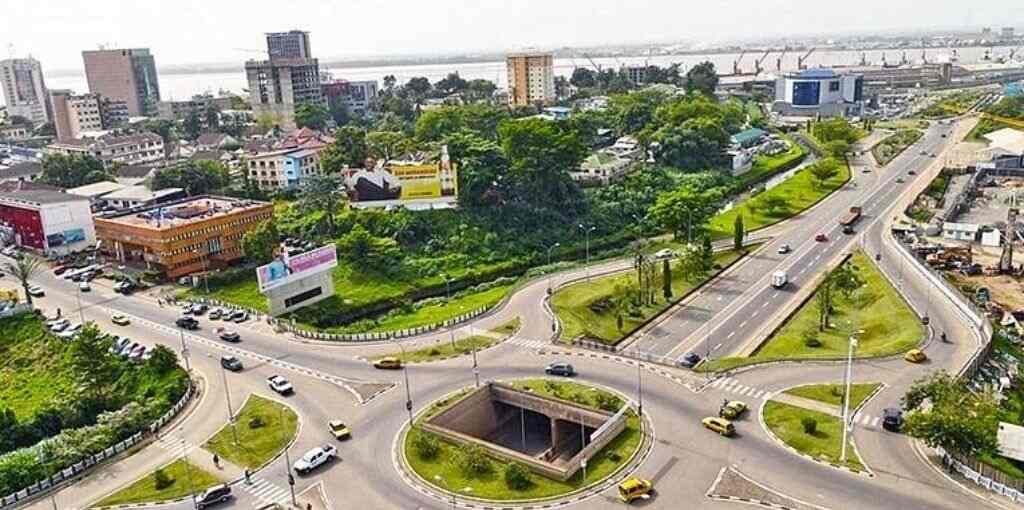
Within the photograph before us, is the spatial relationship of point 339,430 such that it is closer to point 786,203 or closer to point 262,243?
point 262,243

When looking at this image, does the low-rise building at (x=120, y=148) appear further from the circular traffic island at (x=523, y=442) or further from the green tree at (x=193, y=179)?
the circular traffic island at (x=523, y=442)

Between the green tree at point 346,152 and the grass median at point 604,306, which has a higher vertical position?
the green tree at point 346,152

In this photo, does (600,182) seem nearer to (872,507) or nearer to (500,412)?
(500,412)

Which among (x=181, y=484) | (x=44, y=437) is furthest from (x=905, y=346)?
(x=44, y=437)

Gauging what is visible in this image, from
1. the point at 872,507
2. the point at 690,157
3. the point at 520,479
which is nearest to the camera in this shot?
the point at 872,507

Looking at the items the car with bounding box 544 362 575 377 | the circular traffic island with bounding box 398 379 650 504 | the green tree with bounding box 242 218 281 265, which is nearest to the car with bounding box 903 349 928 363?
the circular traffic island with bounding box 398 379 650 504

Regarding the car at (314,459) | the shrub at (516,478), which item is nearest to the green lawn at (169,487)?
the car at (314,459)
